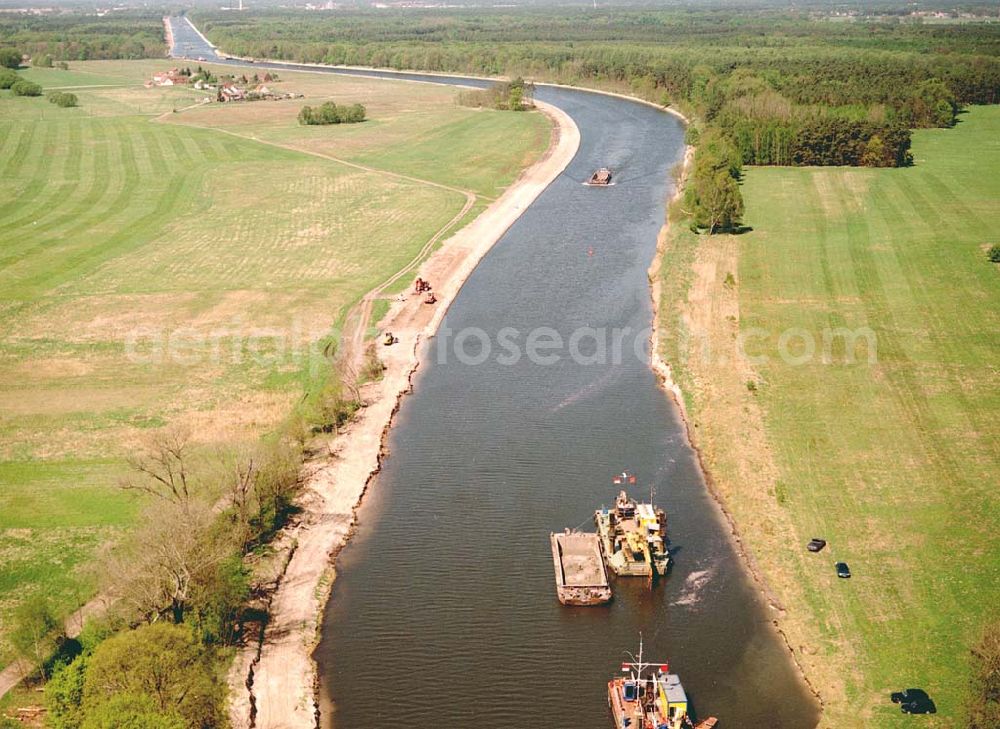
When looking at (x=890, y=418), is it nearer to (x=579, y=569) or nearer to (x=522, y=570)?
(x=579, y=569)

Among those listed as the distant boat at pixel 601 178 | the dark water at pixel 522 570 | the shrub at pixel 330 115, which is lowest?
the dark water at pixel 522 570

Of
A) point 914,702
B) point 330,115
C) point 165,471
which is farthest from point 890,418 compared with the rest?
point 330,115

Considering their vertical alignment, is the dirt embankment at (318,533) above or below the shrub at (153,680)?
below

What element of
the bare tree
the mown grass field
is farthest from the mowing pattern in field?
the mown grass field

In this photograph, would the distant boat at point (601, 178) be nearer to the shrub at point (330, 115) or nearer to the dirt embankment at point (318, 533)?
the dirt embankment at point (318, 533)

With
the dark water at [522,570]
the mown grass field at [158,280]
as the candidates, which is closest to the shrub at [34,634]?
the mown grass field at [158,280]
